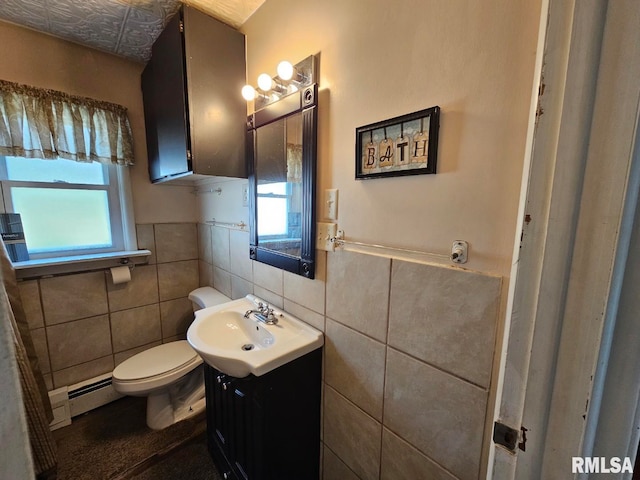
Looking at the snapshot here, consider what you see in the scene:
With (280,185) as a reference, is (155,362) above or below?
below

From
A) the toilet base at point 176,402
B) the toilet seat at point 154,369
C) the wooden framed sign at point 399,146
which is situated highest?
the wooden framed sign at point 399,146

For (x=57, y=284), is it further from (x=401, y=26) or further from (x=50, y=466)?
(x=401, y=26)

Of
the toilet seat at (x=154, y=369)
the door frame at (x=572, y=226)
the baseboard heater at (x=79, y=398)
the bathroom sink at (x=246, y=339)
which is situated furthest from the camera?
the baseboard heater at (x=79, y=398)

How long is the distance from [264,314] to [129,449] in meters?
1.21

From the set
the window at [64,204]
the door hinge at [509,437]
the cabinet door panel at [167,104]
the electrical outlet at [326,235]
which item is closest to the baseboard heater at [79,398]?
the window at [64,204]

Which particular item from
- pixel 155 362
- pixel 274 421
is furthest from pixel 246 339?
pixel 155 362

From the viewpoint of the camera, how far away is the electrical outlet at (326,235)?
3.43 ft

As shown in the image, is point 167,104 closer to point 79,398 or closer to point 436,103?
point 436,103

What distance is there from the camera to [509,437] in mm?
450

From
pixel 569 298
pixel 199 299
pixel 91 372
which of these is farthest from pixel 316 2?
pixel 91 372

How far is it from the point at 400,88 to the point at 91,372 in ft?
8.09

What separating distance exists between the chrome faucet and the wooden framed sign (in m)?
0.78

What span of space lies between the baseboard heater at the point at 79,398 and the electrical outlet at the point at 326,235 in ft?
6.22

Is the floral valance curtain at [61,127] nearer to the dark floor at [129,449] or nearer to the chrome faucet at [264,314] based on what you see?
the chrome faucet at [264,314]
